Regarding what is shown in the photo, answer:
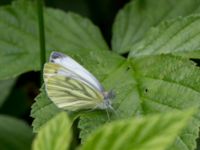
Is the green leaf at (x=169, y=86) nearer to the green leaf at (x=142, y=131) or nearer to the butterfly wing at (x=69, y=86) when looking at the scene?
the butterfly wing at (x=69, y=86)

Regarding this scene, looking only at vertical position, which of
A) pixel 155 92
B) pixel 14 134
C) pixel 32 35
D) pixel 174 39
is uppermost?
pixel 32 35

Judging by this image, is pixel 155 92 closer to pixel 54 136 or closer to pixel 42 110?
pixel 42 110

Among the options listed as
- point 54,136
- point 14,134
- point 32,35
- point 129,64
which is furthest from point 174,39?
point 54,136

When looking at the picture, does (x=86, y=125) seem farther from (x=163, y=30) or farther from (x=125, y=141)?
(x=125, y=141)

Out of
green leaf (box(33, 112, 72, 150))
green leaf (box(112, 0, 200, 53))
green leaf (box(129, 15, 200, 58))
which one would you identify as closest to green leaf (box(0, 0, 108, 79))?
green leaf (box(112, 0, 200, 53))

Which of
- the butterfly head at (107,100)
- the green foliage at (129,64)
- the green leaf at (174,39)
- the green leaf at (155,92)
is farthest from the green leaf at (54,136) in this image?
the green leaf at (174,39)
